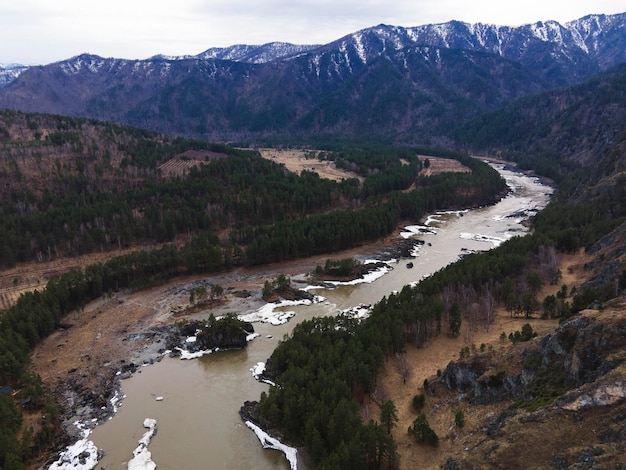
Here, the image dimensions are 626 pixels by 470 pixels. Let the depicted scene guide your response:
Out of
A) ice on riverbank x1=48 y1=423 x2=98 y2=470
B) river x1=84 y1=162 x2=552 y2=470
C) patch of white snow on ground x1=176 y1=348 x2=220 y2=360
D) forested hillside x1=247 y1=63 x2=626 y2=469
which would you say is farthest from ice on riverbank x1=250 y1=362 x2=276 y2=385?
ice on riverbank x1=48 y1=423 x2=98 y2=470

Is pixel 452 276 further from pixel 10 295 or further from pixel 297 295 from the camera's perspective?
pixel 10 295

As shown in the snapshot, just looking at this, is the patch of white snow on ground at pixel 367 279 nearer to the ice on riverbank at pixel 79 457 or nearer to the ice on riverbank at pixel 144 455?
the ice on riverbank at pixel 144 455

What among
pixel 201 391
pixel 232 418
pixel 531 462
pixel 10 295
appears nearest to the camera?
pixel 531 462

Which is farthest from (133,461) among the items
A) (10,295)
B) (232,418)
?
(10,295)

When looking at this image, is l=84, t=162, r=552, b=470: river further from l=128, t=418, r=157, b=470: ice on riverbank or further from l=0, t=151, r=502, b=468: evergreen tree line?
l=0, t=151, r=502, b=468: evergreen tree line

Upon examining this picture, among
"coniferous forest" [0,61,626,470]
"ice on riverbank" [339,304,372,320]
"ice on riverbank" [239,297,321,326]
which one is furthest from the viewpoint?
"ice on riverbank" [239,297,321,326]

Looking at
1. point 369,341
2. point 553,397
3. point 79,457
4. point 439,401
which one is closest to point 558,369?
point 553,397
